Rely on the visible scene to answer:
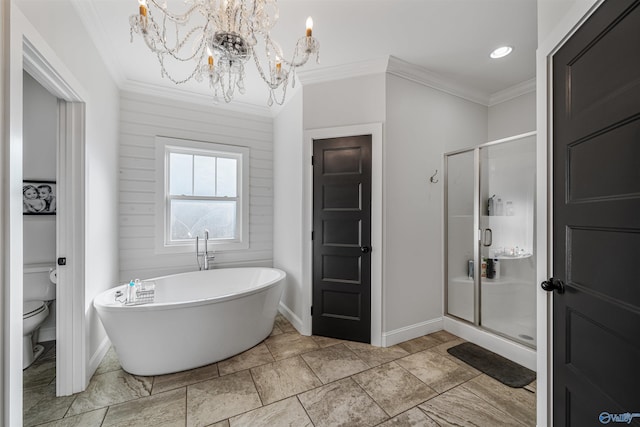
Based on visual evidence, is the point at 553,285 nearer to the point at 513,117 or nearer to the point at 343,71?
the point at 343,71

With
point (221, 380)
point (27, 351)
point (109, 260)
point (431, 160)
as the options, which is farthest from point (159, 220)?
point (431, 160)

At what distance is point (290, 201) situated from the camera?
10.1ft

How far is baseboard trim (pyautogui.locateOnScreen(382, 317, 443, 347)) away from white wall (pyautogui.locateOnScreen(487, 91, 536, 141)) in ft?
7.56

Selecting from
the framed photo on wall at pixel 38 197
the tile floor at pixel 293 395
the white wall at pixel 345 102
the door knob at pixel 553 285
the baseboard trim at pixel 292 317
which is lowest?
the tile floor at pixel 293 395

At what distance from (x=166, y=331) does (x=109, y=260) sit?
3.64ft

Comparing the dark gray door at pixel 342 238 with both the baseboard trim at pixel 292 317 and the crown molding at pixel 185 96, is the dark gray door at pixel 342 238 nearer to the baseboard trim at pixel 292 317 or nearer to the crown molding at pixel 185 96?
the baseboard trim at pixel 292 317

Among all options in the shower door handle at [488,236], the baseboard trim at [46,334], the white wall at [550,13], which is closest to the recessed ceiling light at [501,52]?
the white wall at [550,13]

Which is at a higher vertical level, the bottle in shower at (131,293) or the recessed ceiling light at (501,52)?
the recessed ceiling light at (501,52)

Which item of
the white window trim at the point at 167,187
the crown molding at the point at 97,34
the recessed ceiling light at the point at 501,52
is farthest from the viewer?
the white window trim at the point at 167,187

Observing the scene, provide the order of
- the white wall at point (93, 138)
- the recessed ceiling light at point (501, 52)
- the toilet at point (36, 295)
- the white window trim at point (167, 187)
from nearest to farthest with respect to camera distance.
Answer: the white wall at point (93, 138), the toilet at point (36, 295), the recessed ceiling light at point (501, 52), the white window trim at point (167, 187)

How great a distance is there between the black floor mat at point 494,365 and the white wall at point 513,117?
2387 millimetres

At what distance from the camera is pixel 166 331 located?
6.46ft

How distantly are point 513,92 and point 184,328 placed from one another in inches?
160

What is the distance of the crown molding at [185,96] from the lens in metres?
2.87
